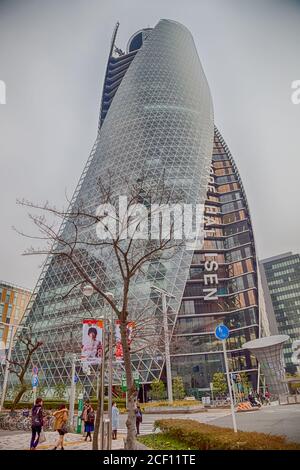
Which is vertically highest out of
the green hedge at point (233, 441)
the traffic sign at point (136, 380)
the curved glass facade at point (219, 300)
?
the curved glass facade at point (219, 300)

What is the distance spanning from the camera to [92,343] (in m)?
10.5

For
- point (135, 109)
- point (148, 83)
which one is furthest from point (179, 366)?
point (148, 83)

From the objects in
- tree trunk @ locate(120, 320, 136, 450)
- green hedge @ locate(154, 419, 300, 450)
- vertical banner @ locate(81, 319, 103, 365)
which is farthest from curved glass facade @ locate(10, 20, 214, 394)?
green hedge @ locate(154, 419, 300, 450)

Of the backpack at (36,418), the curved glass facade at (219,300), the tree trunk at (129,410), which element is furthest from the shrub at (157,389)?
the tree trunk at (129,410)

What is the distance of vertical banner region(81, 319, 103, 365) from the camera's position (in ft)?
34.1

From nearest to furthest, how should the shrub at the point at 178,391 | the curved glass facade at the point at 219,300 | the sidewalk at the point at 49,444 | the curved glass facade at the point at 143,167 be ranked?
the sidewalk at the point at 49,444, the shrub at the point at 178,391, the curved glass facade at the point at 143,167, the curved glass facade at the point at 219,300

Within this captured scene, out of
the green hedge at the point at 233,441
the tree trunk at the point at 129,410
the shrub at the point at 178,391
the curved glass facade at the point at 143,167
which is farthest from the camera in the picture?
the curved glass facade at the point at 143,167

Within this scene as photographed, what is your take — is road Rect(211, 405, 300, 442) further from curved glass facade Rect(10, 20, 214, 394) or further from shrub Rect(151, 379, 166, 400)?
shrub Rect(151, 379, 166, 400)

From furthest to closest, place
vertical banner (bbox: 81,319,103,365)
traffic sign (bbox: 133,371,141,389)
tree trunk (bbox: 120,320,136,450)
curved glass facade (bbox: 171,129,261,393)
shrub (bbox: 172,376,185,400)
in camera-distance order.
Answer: curved glass facade (bbox: 171,129,261,393) → shrub (bbox: 172,376,185,400) → traffic sign (bbox: 133,371,141,389) → vertical banner (bbox: 81,319,103,365) → tree trunk (bbox: 120,320,136,450)

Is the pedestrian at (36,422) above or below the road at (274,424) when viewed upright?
above

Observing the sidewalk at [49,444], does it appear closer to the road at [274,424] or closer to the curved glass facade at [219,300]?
the road at [274,424]

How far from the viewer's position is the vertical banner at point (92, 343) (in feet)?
34.1

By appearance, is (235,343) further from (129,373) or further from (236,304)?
(129,373)
